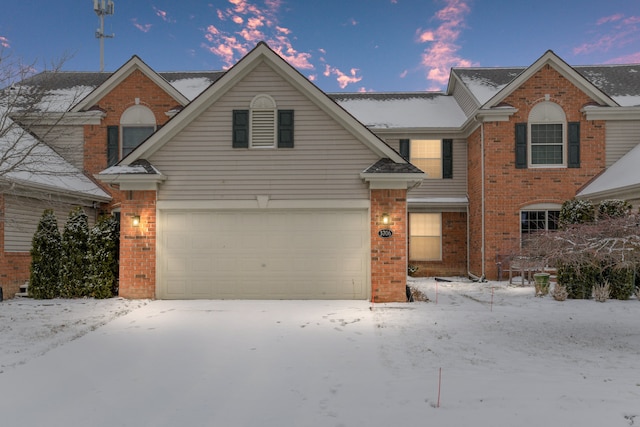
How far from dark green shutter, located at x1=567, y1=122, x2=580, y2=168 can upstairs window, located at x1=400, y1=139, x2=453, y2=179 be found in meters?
4.35

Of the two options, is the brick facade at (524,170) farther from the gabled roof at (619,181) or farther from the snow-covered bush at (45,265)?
the snow-covered bush at (45,265)

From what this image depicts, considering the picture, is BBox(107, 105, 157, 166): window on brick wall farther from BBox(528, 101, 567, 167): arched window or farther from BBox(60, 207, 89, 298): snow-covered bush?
BBox(528, 101, 567, 167): arched window

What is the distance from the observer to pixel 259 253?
10.5 m

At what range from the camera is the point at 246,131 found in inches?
421

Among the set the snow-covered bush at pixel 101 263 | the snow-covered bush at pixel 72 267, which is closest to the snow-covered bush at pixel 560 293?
the snow-covered bush at pixel 101 263

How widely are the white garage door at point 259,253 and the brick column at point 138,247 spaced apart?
0.23 metres

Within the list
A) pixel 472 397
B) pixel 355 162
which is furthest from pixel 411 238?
pixel 472 397

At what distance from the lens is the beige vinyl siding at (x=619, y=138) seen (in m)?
14.9

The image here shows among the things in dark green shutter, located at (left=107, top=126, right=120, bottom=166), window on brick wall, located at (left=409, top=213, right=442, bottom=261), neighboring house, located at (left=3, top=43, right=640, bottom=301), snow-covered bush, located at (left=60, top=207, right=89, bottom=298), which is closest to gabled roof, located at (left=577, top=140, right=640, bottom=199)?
neighboring house, located at (left=3, top=43, right=640, bottom=301)

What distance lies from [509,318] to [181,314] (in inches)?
292

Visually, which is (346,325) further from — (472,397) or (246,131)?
(246,131)

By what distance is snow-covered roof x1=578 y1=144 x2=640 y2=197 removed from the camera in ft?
40.7

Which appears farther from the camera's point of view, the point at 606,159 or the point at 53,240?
the point at 606,159

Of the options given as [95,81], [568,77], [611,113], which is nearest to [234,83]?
[95,81]
